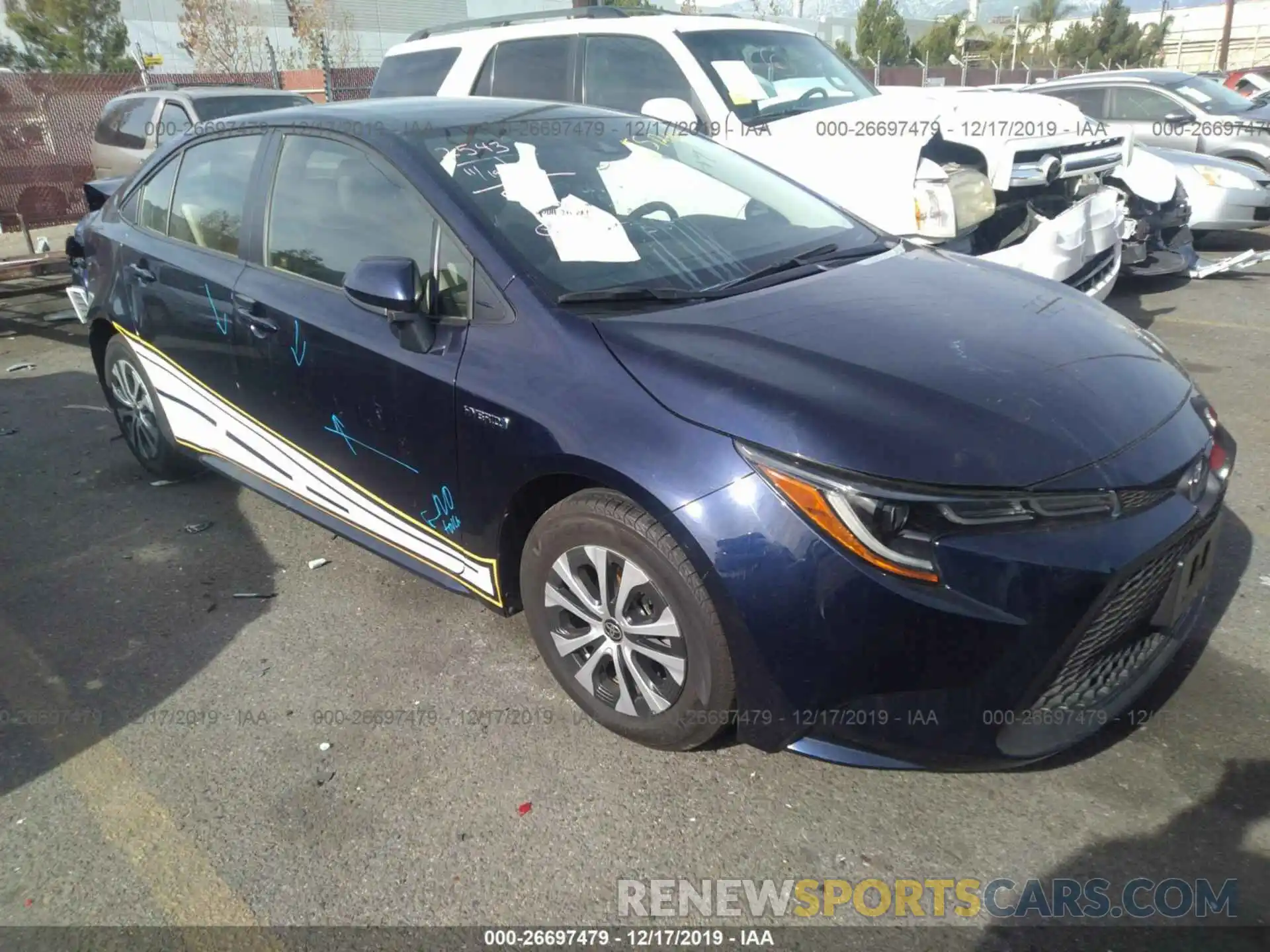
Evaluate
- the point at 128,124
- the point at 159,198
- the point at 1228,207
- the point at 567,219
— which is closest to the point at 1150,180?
the point at 1228,207

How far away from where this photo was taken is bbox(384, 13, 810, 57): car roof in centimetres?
623

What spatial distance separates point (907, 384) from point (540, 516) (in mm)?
1077

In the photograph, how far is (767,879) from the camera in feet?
7.39

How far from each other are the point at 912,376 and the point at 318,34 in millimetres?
36961

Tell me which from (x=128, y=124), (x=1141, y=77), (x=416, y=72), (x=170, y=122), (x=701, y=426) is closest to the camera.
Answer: (x=701, y=426)

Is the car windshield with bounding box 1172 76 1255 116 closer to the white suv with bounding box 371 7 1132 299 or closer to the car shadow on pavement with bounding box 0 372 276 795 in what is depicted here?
the white suv with bounding box 371 7 1132 299

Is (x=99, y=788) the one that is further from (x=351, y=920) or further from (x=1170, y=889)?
(x=1170, y=889)

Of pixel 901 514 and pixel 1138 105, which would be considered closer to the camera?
pixel 901 514

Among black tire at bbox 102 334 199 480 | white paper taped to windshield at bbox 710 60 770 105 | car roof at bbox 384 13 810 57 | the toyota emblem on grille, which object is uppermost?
car roof at bbox 384 13 810 57

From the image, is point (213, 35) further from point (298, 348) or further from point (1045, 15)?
point (1045, 15)

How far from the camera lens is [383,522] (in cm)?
321

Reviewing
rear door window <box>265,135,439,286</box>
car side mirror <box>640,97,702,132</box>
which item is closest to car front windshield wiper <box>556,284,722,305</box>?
rear door window <box>265,135,439,286</box>

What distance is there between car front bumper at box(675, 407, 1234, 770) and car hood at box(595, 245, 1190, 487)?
150 mm

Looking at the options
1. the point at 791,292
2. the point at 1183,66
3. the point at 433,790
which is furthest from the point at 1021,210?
the point at 1183,66
